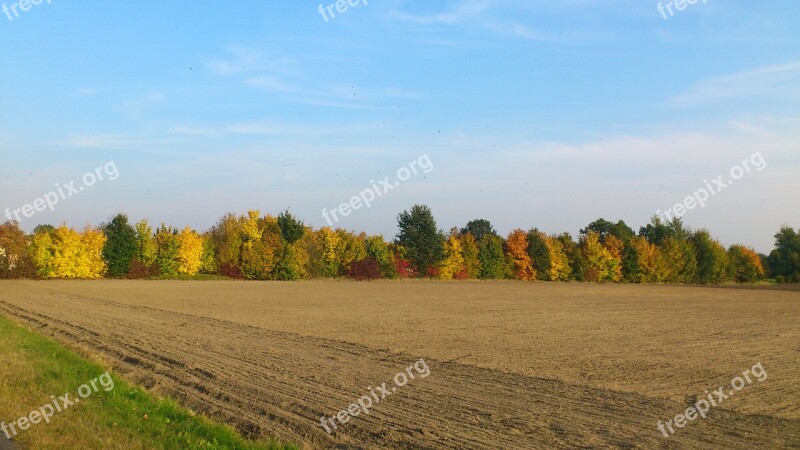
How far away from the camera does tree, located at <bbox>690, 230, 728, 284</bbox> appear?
99.2 m

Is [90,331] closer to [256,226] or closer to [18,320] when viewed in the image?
[18,320]

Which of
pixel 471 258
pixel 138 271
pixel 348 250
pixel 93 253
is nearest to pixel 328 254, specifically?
pixel 348 250

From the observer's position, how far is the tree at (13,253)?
60281mm

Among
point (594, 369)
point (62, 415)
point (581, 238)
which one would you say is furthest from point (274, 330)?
Answer: point (581, 238)

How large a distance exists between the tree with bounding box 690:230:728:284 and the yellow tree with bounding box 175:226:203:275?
75.9 m

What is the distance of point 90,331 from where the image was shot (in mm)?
19641

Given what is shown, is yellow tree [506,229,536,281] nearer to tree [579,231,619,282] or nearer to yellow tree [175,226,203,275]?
tree [579,231,619,282]

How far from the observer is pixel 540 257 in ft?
299

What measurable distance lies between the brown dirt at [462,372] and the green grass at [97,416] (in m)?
0.59

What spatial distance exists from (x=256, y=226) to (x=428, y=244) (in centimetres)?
2311

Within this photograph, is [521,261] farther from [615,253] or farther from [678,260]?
[678,260]

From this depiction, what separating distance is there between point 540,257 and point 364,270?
26938 mm

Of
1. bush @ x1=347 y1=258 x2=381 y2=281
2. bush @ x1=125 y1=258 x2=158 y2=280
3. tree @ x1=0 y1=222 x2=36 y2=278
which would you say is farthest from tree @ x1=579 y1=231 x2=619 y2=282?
tree @ x1=0 y1=222 x2=36 y2=278

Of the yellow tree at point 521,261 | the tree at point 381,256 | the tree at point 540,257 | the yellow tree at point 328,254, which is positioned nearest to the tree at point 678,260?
the tree at point 540,257
